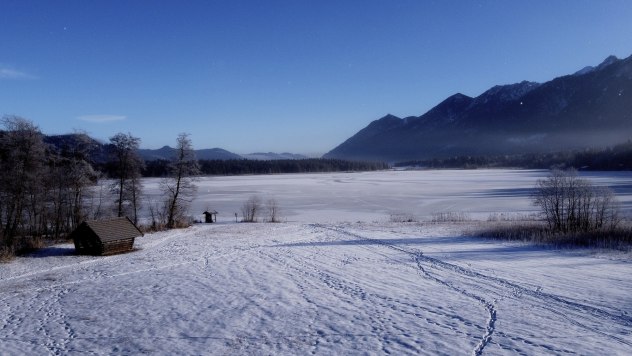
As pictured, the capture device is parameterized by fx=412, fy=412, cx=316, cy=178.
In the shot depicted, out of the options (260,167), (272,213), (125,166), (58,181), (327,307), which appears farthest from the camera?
(260,167)

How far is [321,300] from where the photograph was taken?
14.2 meters

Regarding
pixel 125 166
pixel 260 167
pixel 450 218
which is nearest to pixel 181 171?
pixel 125 166

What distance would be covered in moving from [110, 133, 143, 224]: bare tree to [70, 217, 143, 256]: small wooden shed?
483 inches

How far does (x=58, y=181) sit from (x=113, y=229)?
1187 cm

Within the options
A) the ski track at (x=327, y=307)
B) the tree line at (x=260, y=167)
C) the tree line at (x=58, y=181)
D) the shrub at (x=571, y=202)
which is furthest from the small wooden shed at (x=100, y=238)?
the tree line at (x=260, y=167)

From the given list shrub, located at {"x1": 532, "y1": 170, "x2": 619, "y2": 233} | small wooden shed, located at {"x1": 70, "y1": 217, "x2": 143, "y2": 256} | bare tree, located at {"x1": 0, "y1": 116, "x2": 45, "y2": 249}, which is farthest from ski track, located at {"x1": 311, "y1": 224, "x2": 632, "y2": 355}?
bare tree, located at {"x1": 0, "y1": 116, "x2": 45, "y2": 249}

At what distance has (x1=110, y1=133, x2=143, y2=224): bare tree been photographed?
3844cm

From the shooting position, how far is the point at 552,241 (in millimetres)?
26203

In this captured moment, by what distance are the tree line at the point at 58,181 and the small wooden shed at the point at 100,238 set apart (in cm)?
348

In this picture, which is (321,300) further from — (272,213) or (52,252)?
(272,213)

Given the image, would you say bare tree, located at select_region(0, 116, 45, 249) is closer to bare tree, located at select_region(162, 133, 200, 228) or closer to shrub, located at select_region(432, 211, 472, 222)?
bare tree, located at select_region(162, 133, 200, 228)

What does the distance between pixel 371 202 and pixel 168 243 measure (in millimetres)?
38922

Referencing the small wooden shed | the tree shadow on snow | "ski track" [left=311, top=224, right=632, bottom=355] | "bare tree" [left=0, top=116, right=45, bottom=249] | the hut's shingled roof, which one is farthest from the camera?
"bare tree" [left=0, top=116, right=45, bottom=249]

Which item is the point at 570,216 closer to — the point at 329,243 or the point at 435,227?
the point at 435,227
